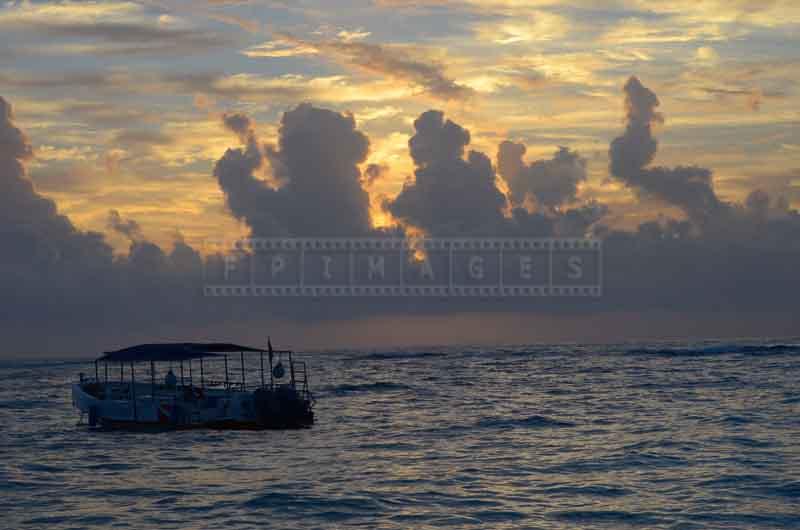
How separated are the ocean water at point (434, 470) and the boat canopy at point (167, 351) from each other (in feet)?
19.0

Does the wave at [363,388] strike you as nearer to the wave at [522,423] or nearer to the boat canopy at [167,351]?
the wave at [522,423]

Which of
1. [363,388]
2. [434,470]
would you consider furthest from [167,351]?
[363,388]

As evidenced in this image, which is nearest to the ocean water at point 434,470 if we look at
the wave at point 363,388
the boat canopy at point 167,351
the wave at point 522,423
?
the wave at point 522,423

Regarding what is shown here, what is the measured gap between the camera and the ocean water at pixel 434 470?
3716 cm

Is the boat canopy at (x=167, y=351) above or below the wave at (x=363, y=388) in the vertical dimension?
above

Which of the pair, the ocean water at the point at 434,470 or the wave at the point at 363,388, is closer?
the ocean water at the point at 434,470

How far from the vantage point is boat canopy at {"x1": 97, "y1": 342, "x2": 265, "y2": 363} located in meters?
61.7

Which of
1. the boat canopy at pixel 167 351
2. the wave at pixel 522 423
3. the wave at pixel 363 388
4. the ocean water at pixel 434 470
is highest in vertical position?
the boat canopy at pixel 167 351

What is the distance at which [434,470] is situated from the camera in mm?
48594

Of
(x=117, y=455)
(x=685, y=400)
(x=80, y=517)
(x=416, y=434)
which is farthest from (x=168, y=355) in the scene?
(x=685, y=400)

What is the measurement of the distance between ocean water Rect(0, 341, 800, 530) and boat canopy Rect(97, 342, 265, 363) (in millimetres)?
5789

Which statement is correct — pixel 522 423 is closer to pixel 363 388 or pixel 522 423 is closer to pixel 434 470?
pixel 434 470

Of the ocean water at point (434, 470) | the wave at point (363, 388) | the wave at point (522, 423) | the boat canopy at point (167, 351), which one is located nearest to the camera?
the ocean water at point (434, 470)

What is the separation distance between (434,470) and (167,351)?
80.5ft
